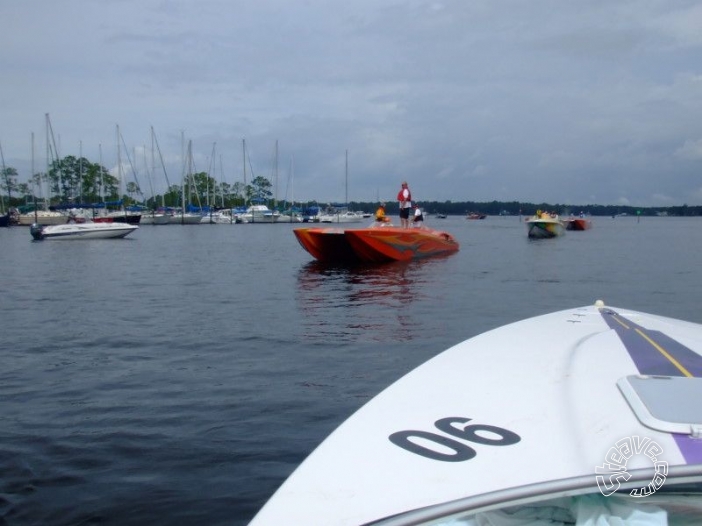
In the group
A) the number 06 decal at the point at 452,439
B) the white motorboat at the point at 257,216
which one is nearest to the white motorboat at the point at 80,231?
the number 06 decal at the point at 452,439

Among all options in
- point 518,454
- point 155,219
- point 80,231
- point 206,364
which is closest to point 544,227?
point 80,231

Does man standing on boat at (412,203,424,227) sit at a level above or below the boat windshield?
above

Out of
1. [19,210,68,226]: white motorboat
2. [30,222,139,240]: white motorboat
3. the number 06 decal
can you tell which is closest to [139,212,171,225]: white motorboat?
[19,210,68,226]: white motorboat

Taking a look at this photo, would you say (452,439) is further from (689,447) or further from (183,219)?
(183,219)

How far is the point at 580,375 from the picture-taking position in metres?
3.46

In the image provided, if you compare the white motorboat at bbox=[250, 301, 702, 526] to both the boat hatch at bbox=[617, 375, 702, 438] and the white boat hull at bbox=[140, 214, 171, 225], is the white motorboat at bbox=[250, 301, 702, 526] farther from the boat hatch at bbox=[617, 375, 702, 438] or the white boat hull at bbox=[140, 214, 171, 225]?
the white boat hull at bbox=[140, 214, 171, 225]

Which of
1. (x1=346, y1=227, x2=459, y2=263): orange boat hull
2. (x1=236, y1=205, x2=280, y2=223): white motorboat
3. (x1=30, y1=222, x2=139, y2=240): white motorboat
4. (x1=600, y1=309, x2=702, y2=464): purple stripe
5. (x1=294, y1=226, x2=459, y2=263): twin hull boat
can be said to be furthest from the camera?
(x1=236, y1=205, x2=280, y2=223): white motorboat

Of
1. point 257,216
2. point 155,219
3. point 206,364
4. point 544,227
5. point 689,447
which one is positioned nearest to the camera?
point 689,447

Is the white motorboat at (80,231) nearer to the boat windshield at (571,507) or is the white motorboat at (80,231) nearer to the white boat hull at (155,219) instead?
the white boat hull at (155,219)

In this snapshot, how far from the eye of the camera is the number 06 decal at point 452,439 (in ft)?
8.37

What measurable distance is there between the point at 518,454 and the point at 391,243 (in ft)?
69.9

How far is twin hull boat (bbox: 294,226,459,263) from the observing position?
22.9m

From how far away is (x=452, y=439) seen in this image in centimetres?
271

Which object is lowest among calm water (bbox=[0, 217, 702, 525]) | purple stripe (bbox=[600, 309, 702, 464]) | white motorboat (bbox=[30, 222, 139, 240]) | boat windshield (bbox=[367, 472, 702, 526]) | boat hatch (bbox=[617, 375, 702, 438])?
calm water (bbox=[0, 217, 702, 525])
